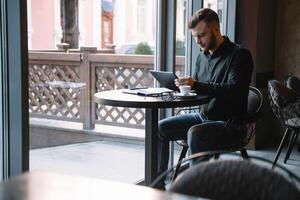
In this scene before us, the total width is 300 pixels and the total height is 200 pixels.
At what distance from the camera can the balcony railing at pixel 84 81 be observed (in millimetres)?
2438

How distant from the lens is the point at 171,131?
3.14m

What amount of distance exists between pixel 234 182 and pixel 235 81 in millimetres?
1600

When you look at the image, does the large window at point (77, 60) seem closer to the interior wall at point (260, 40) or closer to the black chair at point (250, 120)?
the black chair at point (250, 120)

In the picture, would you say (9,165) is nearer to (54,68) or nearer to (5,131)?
(5,131)

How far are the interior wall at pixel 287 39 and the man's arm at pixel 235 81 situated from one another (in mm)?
2710

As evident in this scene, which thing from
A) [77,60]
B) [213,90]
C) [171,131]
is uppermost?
[77,60]

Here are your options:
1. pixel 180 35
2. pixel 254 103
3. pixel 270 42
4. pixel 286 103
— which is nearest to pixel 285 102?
pixel 286 103

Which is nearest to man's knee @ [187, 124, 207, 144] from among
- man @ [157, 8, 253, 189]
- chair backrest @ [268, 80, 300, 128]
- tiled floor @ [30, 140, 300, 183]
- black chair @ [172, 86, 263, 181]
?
man @ [157, 8, 253, 189]

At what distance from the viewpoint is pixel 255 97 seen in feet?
10.6

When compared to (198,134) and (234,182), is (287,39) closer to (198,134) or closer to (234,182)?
(198,134)

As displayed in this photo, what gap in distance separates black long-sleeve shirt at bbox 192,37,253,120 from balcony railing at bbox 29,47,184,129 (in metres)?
0.59

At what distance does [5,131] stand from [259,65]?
3.47 metres

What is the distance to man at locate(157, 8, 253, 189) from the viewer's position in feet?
9.27

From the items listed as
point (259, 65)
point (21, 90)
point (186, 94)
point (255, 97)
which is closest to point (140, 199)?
point (21, 90)
